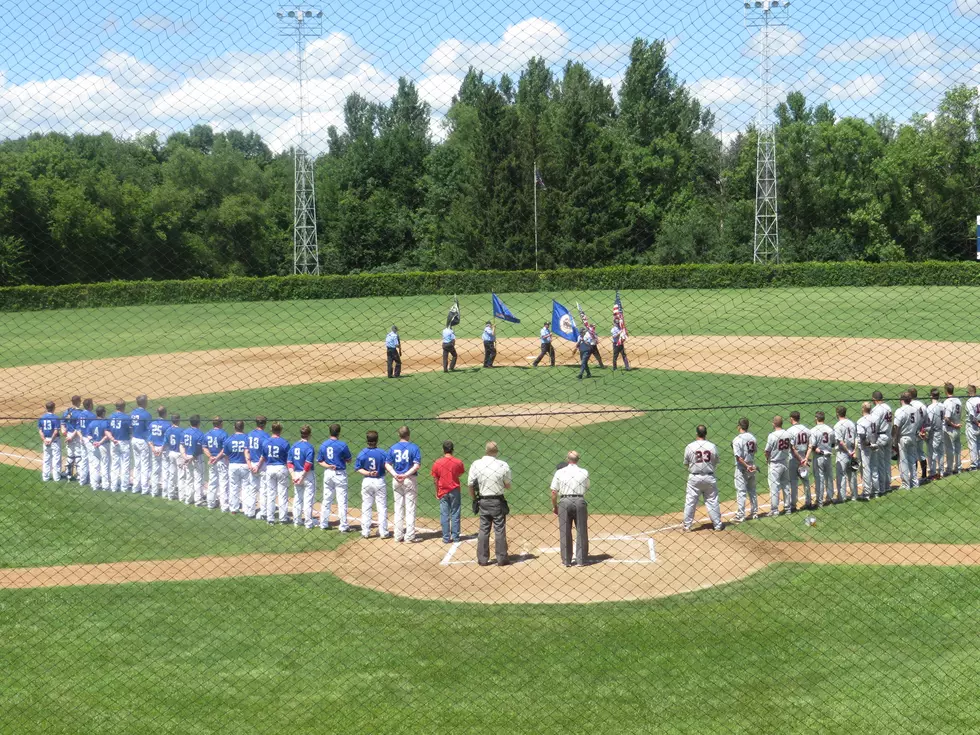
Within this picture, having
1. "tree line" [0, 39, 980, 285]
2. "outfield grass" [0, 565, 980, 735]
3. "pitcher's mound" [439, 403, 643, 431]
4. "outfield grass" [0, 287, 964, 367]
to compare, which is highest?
"tree line" [0, 39, 980, 285]

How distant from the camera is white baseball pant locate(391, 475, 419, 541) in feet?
46.9

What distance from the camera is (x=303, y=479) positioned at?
50.0ft

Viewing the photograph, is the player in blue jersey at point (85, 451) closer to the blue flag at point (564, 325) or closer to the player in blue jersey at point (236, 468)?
the player in blue jersey at point (236, 468)

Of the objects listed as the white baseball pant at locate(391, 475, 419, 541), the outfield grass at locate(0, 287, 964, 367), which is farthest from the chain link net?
the outfield grass at locate(0, 287, 964, 367)

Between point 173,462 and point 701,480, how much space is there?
26.0ft

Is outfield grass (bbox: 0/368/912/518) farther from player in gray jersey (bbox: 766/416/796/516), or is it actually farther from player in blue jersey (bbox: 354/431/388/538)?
player in blue jersey (bbox: 354/431/388/538)

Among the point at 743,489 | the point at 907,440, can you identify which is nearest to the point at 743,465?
the point at 743,489

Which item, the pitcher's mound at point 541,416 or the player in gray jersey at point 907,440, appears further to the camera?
the pitcher's mound at point 541,416

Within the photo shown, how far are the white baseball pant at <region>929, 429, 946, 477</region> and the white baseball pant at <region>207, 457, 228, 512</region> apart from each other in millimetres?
10732

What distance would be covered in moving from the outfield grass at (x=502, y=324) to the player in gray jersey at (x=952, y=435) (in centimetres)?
1645

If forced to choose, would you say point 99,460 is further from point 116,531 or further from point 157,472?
point 116,531

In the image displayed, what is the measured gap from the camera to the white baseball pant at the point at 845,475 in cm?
1639

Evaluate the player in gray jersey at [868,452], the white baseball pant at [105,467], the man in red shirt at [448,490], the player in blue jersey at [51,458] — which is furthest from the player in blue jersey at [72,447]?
the player in gray jersey at [868,452]

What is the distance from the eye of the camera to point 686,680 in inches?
372
